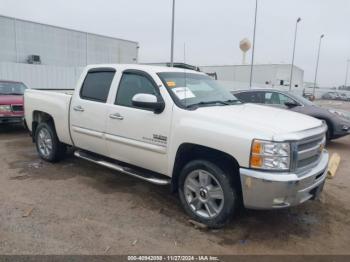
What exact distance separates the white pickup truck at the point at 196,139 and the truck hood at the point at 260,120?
0.5 inches

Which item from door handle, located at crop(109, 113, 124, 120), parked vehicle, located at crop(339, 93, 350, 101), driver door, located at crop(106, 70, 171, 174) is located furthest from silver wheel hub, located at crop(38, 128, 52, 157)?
parked vehicle, located at crop(339, 93, 350, 101)

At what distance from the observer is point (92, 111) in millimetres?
4754

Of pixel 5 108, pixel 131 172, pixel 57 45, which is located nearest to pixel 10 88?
pixel 5 108

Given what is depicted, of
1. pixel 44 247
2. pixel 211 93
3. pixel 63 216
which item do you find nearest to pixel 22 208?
pixel 63 216

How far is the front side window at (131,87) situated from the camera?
4.25 meters

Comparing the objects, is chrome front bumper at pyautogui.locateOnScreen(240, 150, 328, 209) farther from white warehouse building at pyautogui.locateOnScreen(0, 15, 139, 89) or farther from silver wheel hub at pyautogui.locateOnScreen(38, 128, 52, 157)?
white warehouse building at pyautogui.locateOnScreen(0, 15, 139, 89)

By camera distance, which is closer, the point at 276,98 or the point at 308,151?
the point at 308,151

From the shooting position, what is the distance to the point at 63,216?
3787 millimetres

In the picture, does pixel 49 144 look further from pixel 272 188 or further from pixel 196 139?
pixel 272 188

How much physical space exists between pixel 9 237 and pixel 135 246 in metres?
1.36

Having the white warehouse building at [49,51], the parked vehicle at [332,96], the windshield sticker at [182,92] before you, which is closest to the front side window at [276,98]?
the windshield sticker at [182,92]

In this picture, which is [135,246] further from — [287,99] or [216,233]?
[287,99]

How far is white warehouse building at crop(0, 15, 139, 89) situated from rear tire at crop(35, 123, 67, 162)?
43.8ft

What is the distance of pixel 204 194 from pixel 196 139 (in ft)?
2.20
